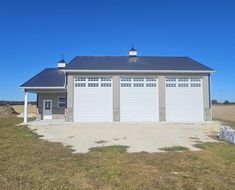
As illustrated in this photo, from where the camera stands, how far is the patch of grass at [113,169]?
Answer: 20.4 ft

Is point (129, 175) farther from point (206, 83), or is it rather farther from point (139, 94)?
point (206, 83)

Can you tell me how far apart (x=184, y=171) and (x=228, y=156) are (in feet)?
9.26

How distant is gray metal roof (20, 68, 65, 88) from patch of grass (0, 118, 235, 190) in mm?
11739

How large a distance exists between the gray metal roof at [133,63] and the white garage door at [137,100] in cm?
139

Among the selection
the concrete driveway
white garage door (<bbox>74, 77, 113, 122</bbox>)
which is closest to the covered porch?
white garage door (<bbox>74, 77, 113, 122</bbox>)

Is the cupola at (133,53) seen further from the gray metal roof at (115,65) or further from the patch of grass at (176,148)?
the patch of grass at (176,148)

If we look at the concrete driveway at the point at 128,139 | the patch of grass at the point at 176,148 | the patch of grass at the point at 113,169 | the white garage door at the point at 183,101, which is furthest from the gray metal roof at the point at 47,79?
the patch of grass at the point at 176,148

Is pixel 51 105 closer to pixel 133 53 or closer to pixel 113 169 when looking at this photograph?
pixel 133 53

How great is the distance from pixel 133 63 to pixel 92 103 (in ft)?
18.5

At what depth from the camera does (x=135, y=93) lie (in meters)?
20.9

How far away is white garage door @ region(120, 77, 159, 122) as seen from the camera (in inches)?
816

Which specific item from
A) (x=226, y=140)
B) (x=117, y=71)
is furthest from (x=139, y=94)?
(x=226, y=140)

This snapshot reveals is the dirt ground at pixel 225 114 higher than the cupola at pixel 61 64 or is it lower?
lower

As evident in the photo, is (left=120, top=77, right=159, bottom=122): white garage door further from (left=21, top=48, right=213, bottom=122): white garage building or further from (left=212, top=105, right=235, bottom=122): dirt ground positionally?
(left=212, top=105, right=235, bottom=122): dirt ground
